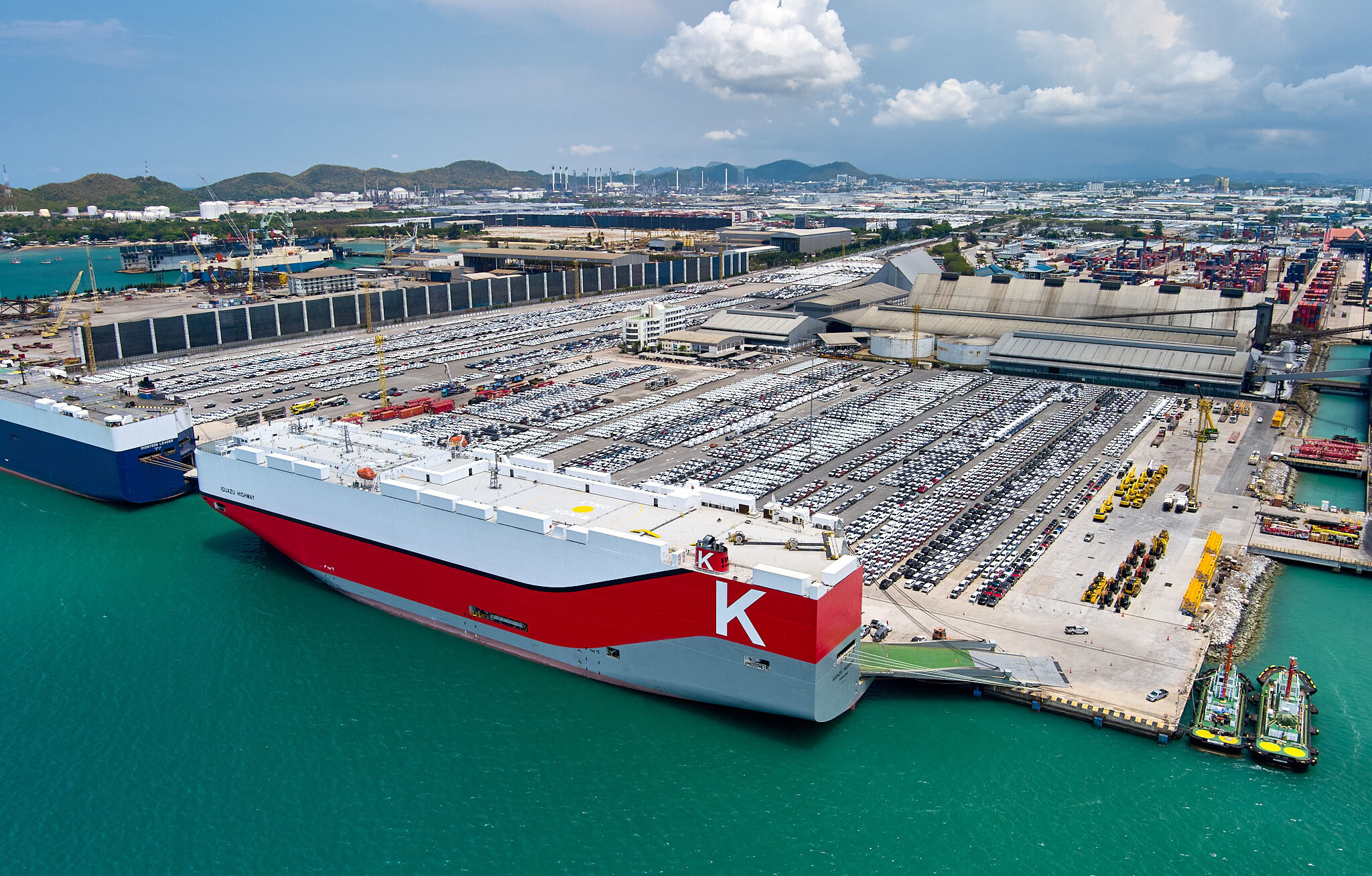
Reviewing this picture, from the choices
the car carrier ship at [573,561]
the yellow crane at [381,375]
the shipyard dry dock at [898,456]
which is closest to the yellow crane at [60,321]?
the shipyard dry dock at [898,456]

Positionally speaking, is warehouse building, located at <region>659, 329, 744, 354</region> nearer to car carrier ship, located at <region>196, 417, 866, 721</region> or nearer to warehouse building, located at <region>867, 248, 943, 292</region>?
warehouse building, located at <region>867, 248, 943, 292</region>

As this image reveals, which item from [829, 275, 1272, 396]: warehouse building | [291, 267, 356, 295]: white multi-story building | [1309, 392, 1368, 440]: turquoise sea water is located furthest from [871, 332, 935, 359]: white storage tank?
[291, 267, 356, 295]: white multi-story building

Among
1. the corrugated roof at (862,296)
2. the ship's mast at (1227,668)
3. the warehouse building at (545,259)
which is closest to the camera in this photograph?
the ship's mast at (1227,668)

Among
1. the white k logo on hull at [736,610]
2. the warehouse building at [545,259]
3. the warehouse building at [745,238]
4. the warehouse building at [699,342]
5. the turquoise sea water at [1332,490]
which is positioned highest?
the warehouse building at [745,238]

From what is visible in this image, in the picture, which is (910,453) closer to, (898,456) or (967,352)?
(898,456)

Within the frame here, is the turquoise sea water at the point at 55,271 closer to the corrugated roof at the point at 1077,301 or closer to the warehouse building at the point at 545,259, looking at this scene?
the warehouse building at the point at 545,259

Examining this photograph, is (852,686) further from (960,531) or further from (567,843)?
(960,531)

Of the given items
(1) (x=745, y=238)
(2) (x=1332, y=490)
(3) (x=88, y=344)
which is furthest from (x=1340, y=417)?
(1) (x=745, y=238)

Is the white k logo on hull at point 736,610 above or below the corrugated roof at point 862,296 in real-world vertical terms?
below
